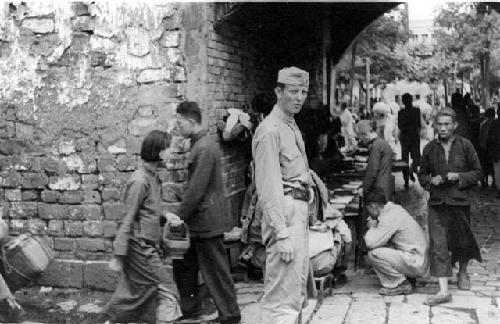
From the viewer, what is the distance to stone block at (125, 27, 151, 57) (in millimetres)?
6508

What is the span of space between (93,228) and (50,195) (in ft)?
1.96

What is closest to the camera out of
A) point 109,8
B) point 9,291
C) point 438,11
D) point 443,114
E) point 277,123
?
point 277,123

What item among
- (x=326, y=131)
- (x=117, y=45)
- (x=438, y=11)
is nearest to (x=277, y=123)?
(x=117, y=45)

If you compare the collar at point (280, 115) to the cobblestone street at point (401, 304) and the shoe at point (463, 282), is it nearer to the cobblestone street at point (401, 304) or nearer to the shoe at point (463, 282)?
the cobblestone street at point (401, 304)

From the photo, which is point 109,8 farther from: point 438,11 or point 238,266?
point 438,11

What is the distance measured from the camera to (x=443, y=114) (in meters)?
6.16

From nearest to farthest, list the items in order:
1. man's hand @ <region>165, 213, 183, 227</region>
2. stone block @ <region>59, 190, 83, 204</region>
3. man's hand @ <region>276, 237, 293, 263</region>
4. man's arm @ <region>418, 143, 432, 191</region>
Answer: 1. man's hand @ <region>276, 237, 293, 263</region>
2. man's hand @ <region>165, 213, 183, 227</region>
3. man's arm @ <region>418, 143, 432, 191</region>
4. stone block @ <region>59, 190, 83, 204</region>

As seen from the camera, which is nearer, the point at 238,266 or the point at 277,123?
the point at 277,123

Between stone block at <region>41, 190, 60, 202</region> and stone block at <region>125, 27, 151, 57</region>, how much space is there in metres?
1.69

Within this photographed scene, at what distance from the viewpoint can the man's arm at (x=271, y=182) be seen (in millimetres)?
4254

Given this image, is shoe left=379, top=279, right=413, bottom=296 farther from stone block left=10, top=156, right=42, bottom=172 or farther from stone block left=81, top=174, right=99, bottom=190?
stone block left=10, top=156, right=42, bottom=172

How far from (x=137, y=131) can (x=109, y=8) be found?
4.19 ft

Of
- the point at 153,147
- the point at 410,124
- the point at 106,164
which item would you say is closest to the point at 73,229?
the point at 106,164

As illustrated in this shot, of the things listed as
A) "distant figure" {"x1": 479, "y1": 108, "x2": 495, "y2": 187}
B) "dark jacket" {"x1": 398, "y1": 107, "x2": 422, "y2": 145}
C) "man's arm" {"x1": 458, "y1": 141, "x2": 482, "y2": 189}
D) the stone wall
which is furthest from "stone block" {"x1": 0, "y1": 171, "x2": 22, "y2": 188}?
"distant figure" {"x1": 479, "y1": 108, "x2": 495, "y2": 187}
